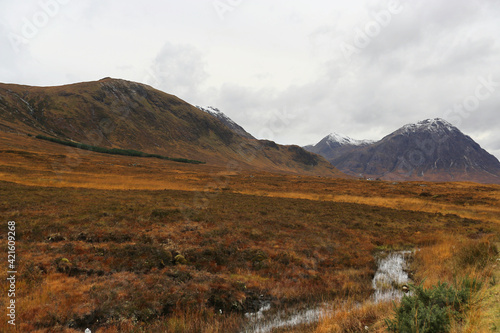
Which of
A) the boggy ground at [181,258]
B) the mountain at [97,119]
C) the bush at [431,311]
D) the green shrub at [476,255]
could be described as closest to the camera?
the bush at [431,311]

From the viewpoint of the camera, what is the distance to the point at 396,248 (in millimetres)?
16188

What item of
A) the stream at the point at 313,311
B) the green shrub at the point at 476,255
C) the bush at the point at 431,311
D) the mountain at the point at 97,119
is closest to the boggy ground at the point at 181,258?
the stream at the point at 313,311

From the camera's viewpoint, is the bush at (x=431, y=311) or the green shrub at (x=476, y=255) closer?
the bush at (x=431, y=311)

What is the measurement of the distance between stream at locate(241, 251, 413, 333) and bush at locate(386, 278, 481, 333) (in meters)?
2.51

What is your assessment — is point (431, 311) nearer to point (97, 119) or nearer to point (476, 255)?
point (476, 255)

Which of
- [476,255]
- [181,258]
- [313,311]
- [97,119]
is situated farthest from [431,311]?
[97,119]

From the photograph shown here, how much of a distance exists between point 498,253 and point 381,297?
257 inches

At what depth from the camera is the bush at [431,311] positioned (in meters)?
4.91

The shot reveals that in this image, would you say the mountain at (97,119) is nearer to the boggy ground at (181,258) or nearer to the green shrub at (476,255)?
the boggy ground at (181,258)

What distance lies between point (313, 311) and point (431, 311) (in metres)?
4.37

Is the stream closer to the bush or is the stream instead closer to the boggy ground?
the boggy ground

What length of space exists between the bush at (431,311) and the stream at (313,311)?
Result: 2510 mm

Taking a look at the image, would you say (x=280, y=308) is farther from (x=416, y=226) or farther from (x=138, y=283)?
(x=416, y=226)

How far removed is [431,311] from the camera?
5.07 meters
